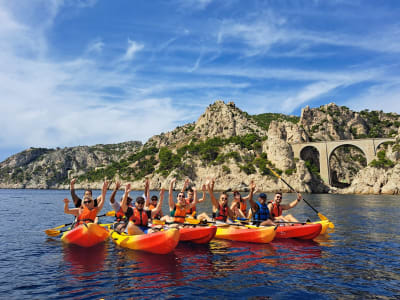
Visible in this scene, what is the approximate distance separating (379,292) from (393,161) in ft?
209

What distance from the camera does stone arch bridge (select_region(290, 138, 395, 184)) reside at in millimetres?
66875

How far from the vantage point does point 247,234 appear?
11.6 metres

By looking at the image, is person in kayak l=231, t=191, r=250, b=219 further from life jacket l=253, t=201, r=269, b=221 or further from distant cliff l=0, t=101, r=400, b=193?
distant cliff l=0, t=101, r=400, b=193

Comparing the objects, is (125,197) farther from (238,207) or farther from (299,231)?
(299,231)

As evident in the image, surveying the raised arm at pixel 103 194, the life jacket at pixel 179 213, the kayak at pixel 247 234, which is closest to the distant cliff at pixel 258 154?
the kayak at pixel 247 234

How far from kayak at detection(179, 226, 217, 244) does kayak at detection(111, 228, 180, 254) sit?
177 cm

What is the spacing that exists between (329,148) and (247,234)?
67.9 meters

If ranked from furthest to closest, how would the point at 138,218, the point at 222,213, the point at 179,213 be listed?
the point at 222,213 < the point at 179,213 < the point at 138,218

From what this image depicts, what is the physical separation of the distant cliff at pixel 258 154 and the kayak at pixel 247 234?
164 feet

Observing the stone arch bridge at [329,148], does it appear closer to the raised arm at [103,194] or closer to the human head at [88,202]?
the human head at [88,202]

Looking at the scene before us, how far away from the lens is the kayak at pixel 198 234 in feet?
35.1

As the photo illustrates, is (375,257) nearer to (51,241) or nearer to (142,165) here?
(51,241)

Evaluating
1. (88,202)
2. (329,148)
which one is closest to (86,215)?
(88,202)

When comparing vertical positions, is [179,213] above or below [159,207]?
below
